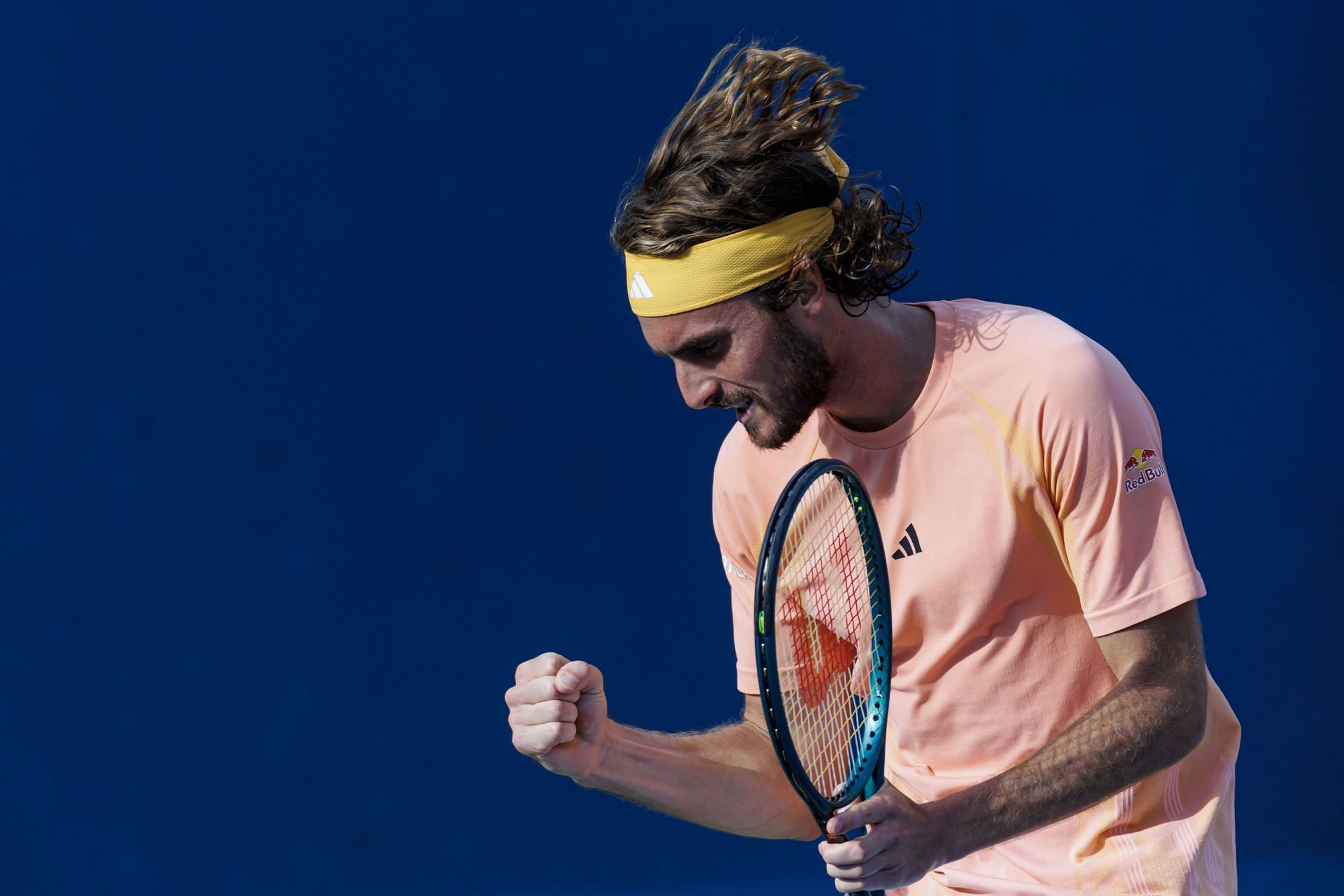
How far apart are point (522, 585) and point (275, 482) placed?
20.0 inches

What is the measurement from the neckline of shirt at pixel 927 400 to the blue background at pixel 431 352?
1114 mm

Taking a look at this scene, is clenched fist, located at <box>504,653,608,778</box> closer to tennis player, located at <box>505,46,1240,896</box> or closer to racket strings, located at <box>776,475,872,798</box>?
tennis player, located at <box>505,46,1240,896</box>

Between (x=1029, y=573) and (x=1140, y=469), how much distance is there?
17 cm

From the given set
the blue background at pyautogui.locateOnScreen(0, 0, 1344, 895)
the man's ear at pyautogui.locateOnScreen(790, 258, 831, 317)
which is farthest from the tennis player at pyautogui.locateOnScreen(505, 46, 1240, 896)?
the blue background at pyautogui.locateOnScreen(0, 0, 1344, 895)

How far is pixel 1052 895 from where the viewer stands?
1606 mm

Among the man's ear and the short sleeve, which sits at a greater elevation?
the man's ear

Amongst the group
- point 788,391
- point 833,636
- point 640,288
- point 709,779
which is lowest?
point 709,779

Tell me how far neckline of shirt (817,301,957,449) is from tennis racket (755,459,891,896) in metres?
0.07

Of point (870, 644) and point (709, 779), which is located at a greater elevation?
point (870, 644)

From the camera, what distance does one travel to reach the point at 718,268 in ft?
5.17

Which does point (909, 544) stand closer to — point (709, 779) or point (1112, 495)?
point (1112, 495)

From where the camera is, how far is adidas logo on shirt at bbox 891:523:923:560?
5.32ft

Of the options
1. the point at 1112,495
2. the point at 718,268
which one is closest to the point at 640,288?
the point at 718,268

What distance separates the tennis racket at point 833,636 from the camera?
1562mm
